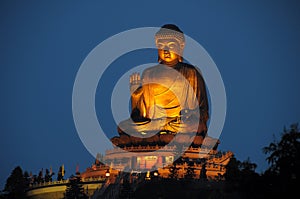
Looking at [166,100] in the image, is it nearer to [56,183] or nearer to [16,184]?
[56,183]

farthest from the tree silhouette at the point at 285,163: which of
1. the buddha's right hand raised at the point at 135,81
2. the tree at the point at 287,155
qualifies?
the buddha's right hand raised at the point at 135,81

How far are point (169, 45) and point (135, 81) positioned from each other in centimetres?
277

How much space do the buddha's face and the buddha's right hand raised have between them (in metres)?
1.71

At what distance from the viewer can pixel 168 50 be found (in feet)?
114

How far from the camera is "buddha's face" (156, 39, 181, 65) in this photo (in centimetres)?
3469

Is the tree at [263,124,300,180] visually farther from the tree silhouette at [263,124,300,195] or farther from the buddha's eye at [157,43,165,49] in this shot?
the buddha's eye at [157,43,165,49]

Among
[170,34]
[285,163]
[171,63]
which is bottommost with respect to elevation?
[285,163]

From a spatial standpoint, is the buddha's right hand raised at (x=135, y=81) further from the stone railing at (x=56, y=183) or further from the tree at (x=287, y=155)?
the tree at (x=287, y=155)

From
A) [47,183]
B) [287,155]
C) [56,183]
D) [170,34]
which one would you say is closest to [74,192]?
[56,183]

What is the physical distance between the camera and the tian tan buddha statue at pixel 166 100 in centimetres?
3173

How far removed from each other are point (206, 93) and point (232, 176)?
561 inches

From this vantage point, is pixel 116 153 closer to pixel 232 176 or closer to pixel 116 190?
pixel 116 190

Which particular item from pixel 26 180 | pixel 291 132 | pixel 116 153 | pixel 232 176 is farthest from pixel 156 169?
pixel 291 132

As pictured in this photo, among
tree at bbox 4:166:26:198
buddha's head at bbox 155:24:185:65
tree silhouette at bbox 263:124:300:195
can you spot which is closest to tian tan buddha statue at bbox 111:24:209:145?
buddha's head at bbox 155:24:185:65
